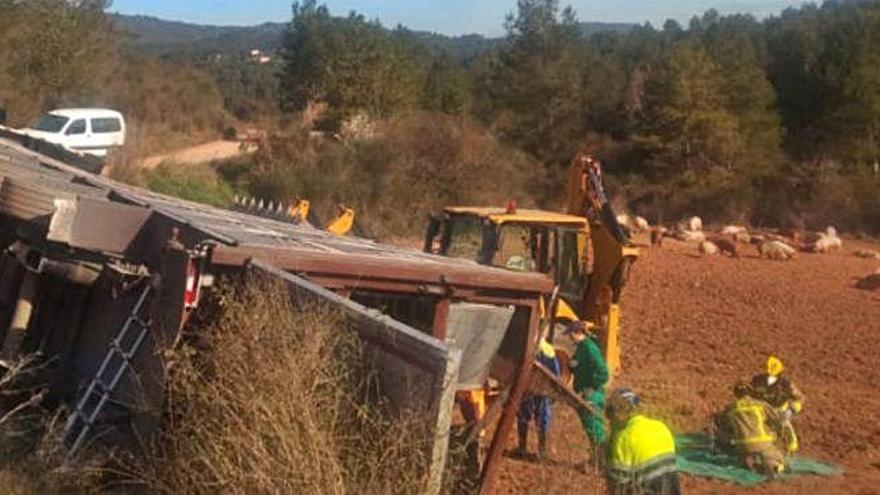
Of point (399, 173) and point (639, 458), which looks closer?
point (639, 458)

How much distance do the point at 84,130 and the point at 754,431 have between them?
22.1 metres

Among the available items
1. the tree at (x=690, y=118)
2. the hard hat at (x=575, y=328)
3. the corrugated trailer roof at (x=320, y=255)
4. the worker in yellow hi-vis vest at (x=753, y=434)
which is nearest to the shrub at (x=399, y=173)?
the tree at (x=690, y=118)

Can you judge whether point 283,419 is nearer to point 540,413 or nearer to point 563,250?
point 540,413

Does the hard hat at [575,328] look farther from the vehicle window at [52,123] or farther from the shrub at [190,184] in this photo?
the vehicle window at [52,123]

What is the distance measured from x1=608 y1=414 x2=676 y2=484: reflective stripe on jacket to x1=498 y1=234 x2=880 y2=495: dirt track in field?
30cm

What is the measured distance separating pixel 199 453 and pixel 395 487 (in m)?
1.08

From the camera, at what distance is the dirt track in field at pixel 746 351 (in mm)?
10914

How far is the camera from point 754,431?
1126 centimetres

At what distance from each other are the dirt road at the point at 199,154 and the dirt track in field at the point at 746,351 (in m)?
15.4

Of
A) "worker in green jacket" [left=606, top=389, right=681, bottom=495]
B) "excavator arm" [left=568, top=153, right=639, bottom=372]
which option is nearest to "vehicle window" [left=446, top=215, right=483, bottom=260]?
"excavator arm" [left=568, top=153, right=639, bottom=372]

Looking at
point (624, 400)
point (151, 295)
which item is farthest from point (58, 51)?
point (624, 400)

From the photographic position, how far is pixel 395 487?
5.80 meters

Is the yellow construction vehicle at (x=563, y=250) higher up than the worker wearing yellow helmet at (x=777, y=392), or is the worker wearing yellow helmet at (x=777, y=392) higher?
the yellow construction vehicle at (x=563, y=250)

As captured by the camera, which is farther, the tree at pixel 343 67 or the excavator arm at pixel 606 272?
the tree at pixel 343 67
